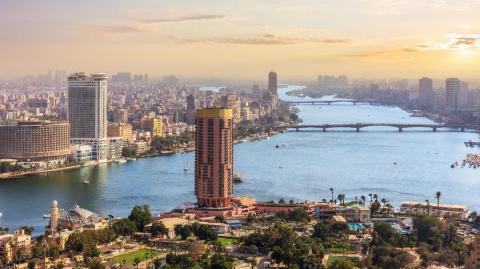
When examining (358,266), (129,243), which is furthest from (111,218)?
(358,266)

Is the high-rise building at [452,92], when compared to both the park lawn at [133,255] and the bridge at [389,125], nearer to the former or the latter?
the bridge at [389,125]

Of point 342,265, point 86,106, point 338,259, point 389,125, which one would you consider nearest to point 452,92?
point 389,125

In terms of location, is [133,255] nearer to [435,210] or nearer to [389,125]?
[435,210]

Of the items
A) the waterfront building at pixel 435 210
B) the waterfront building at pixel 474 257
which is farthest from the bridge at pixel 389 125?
the waterfront building at pixel 474 257

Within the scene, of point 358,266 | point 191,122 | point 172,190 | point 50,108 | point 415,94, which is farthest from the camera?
point 415,94

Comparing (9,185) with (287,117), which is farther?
(287,117)

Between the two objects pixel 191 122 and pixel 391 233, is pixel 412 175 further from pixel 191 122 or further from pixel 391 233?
pixel 191 122
